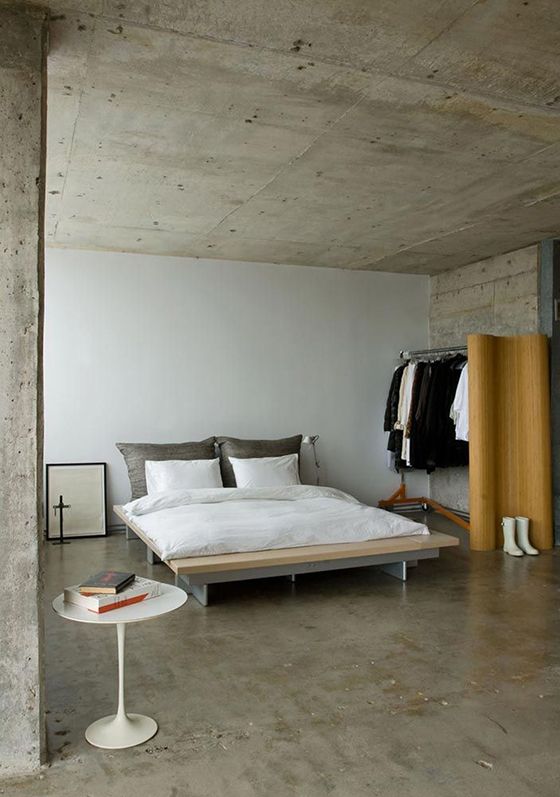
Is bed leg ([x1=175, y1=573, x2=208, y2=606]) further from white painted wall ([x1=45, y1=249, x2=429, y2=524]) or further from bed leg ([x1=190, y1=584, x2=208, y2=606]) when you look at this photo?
white painted wall ([x1=45, y1=249, x2=429, y2=524])

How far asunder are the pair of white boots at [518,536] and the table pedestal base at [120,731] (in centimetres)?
384

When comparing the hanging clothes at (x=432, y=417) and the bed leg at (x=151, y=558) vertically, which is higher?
the hanging clothes at (x=432, y=417)

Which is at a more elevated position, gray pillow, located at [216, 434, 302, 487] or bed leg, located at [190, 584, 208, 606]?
gray pillow, located at [216, 434, 302, 487]

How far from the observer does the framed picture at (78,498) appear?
20.8ft

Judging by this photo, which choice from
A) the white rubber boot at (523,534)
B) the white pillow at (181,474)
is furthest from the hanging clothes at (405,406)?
the white pillow at (181,474)

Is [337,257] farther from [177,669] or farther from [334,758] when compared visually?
[334,758]

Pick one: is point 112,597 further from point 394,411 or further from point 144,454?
point 394,411

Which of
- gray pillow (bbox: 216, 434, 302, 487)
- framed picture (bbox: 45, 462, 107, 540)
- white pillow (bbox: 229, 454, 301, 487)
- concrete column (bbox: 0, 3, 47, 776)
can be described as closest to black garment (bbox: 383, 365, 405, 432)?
gray pillow (bbox: 216, 434, 302, 487)

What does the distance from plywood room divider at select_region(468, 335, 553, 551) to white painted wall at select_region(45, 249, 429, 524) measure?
1.78 m

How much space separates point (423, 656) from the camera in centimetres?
351

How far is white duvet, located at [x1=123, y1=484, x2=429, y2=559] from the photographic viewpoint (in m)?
4.45

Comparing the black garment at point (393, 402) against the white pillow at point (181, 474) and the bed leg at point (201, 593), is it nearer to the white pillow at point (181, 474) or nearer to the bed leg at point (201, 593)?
the white pillow at point (181, 474)

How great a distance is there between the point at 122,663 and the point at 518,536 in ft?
13.6

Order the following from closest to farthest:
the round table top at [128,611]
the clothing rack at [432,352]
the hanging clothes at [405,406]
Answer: the round table top at [128,611], the clothing rack at [432,352], the hanging clothes at [405,406]
